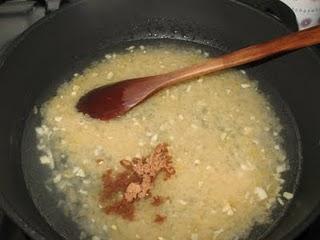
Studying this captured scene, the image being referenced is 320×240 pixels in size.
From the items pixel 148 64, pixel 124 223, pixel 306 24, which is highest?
pixel 306 24

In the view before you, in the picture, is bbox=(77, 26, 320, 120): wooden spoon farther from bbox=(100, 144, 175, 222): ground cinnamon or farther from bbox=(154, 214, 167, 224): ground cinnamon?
bbox=(154, 214, 167, 224): ground cinnamon

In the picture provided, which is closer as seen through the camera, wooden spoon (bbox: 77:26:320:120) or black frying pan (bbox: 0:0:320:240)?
black frying pan (bbox: 0:0:320:240)

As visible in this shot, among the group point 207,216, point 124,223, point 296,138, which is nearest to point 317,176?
point 296,138

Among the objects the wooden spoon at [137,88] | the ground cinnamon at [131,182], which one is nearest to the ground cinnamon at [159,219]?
the ground cinnamon at [131,182]

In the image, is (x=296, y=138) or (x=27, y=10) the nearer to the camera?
(x=296, y=138)

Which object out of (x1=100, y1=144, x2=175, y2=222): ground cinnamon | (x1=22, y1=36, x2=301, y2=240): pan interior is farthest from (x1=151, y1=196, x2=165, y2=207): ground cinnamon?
(x1=22, y1=36, x2=301, y2=240): pan interior

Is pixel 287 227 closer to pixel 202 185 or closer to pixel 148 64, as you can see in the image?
pixel 202 185

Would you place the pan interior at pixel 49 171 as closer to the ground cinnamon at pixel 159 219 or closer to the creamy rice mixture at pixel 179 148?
the creamy rice mixture at pixel 179 148
